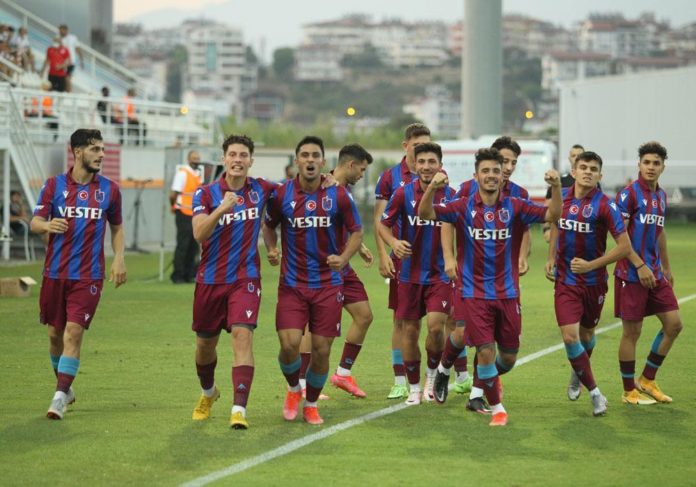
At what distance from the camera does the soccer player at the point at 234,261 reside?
33.4ft

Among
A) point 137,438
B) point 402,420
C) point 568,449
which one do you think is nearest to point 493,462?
point 568,449

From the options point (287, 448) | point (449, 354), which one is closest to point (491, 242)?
point (449, 354)

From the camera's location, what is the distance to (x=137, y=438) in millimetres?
9859

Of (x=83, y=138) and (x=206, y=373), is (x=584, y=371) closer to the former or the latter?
(x=206, y=373)

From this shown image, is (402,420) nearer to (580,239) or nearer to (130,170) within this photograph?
(580,239)

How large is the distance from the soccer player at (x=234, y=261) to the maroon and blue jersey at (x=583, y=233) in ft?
8.03

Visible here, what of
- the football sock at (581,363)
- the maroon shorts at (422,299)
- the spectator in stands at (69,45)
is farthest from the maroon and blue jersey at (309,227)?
the spectator in stands at (69,45)

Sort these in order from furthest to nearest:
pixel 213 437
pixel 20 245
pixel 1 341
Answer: pixel 20 245 < pixel 1 341 < pixel 213 437

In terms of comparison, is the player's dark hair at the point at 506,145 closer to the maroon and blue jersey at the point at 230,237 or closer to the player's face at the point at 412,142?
the player's face at the point at 412,142

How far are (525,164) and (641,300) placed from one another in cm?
3501

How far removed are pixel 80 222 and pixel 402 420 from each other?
9.39 feet

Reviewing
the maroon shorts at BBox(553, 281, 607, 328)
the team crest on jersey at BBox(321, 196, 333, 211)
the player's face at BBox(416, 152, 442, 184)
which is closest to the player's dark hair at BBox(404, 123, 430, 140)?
the player's face at BBox(416, 152, 442, 184)

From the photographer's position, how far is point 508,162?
11.9 meters

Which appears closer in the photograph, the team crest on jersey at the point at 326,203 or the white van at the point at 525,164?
the team crest on jersey at the point at 326,203
